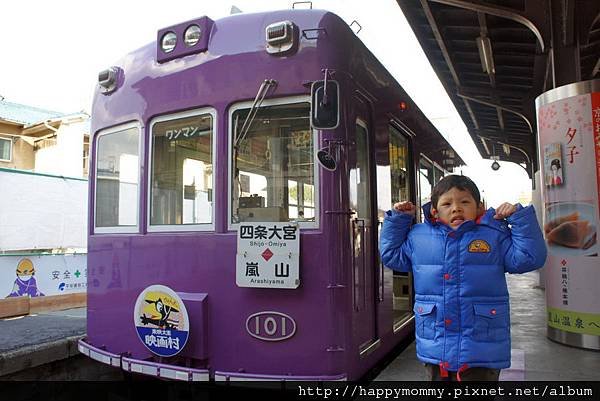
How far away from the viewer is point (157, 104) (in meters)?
3.40

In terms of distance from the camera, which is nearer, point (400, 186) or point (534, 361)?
point (534, 361)

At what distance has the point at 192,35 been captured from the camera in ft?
10.9

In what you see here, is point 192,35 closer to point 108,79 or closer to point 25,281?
point 108,79

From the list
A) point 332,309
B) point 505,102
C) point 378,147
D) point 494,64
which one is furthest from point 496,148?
point 332,309

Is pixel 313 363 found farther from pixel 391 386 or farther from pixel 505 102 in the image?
pixel 505 102

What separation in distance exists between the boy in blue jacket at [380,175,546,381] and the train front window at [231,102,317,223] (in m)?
0.95

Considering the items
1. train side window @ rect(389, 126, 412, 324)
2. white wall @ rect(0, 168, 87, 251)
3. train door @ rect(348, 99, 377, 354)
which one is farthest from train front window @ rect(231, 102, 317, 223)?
white wall @ rect(0, 168, 87, 251)

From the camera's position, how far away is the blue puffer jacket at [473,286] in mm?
2104

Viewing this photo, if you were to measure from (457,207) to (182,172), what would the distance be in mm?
1950

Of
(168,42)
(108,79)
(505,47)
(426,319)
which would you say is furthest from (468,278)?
(505,47)

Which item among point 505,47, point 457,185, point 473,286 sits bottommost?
point 473,286

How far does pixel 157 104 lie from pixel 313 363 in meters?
2.01

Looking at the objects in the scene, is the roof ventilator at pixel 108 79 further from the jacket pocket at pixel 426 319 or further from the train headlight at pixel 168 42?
the jacket pocket at pixel 426 319

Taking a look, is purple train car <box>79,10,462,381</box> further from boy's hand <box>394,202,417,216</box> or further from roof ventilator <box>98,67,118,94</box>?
boy's hand <box>394,202,417,216</box>
